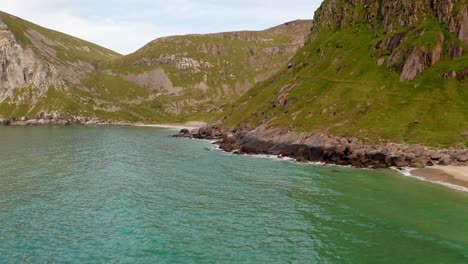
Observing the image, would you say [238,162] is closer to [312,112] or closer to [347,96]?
[312,112]

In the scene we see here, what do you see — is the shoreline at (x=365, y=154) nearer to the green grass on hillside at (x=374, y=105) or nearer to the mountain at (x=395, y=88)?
the mountain at (x=395, y=88)

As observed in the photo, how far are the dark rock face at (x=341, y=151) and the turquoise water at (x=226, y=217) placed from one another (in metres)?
12.8

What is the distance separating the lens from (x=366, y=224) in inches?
1969

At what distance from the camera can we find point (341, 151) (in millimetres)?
109562

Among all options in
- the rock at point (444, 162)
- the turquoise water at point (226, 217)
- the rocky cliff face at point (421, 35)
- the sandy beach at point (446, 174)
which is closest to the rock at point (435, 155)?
the rock at point (444, 162)

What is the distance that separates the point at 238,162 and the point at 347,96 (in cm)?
7145

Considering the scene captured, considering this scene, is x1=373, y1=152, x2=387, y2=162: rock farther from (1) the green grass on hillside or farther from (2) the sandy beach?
(2) the sandy beach

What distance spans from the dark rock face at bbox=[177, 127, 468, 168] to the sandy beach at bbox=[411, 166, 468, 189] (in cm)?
510

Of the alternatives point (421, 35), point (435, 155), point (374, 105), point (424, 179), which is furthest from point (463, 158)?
point (421, 35)

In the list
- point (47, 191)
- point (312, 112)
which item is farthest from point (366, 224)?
point (312, 112)

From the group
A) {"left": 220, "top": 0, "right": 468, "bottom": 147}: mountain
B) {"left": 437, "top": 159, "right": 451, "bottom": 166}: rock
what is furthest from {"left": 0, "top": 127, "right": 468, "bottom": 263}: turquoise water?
{"left": 220, "top": 0, "right": 468, "bottom": 147}: mountain

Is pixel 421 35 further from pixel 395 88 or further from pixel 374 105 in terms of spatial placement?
pixel 374 105

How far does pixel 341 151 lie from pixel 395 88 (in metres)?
60.7

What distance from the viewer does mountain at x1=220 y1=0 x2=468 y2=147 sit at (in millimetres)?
122812
